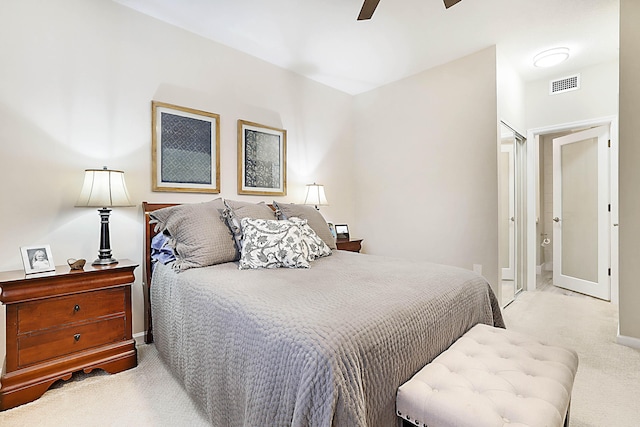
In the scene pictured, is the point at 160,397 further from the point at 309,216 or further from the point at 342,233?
the point at 342,233

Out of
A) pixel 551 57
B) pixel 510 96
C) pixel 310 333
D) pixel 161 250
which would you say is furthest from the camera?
pixel 510 96

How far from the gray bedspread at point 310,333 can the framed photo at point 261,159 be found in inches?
53.6

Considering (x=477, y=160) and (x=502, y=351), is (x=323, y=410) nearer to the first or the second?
(x=502, y=351)

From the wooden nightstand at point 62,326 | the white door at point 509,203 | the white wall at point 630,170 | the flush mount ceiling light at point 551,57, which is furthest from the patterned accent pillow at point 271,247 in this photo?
the flush mount ceiling light at point 551,57

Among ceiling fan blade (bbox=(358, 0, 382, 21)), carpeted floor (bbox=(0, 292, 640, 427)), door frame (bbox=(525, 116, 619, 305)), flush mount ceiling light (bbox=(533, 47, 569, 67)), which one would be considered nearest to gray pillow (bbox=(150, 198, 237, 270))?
carpeted floor (bbox=(0, 292, 640, 427))

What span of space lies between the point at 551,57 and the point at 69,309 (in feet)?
15.4

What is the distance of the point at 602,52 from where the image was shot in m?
3.21

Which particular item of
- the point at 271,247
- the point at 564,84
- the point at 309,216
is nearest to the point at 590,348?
the point at 309,216

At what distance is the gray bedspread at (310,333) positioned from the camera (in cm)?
97

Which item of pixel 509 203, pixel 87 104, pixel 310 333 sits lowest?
pixel 310 333

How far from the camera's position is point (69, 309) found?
1.85m

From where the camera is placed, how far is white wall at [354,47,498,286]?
3115 millimetres

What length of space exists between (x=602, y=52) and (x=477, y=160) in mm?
1720

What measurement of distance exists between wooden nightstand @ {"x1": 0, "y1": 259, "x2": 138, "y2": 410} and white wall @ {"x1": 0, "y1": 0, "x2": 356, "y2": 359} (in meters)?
0.40
